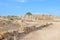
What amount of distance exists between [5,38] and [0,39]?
45 cm

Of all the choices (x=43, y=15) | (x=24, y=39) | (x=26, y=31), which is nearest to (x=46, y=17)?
(x=43, y=15)

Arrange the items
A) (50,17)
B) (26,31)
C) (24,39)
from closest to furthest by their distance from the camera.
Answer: (24,39)
(26,31)
(50,17)

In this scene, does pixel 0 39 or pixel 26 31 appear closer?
pixel 0 39

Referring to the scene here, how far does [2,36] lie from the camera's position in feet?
60.2

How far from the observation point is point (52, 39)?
22719 millimetres

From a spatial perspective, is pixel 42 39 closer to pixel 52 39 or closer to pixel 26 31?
Result: pixel 52 39

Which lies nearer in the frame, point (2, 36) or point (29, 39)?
point (2, 36)

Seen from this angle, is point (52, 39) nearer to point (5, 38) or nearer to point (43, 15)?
point (5, 38)

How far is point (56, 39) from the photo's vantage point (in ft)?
75.2

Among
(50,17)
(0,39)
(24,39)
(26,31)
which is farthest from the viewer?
(50,17)

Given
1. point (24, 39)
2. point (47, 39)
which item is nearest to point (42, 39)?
point (47, 39)

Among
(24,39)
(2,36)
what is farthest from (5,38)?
(24,39)

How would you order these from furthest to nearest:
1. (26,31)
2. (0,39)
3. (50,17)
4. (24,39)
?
(50,17) → (26,31) → (24,39) → (0,39)

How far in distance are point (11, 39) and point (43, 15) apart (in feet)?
229
